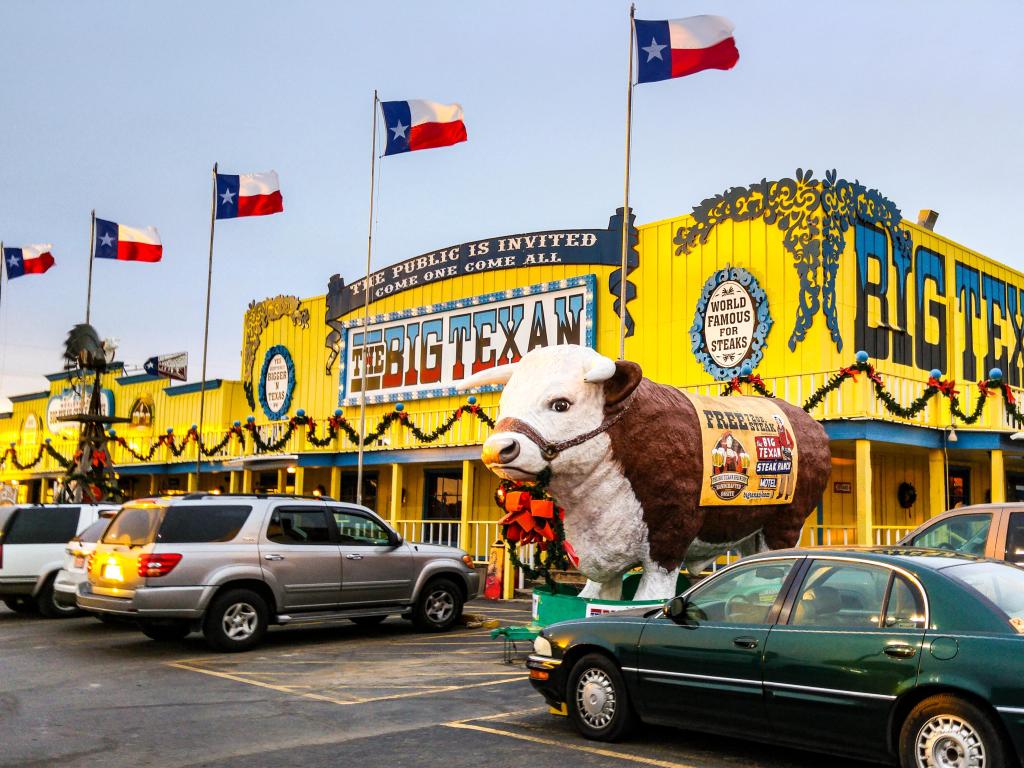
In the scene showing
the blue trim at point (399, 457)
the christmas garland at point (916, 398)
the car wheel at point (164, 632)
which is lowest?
the car wheel at point (164, 632)

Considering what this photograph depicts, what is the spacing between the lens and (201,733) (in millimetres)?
7125

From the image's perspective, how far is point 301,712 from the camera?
782cm

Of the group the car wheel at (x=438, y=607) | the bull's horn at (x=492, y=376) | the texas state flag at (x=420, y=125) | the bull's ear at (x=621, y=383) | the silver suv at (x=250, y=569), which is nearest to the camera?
the bull's ear at (x=621, y=383)

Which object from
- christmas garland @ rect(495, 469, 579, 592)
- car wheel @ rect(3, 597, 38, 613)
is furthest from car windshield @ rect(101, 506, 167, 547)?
car wheel @ rect(3, 597, 38, 613)

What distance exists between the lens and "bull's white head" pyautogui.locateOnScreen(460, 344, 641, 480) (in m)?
8.64

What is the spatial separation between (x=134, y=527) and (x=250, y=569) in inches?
56.1

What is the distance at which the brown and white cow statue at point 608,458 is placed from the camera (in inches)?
347

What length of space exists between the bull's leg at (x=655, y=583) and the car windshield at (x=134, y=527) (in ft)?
17.9

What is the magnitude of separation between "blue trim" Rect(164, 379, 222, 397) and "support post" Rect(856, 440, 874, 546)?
19310 millimetres

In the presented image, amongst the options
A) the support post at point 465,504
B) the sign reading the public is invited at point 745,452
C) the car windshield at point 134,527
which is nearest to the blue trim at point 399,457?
the support post at point 465,504

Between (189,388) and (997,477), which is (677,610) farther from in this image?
(189,388)

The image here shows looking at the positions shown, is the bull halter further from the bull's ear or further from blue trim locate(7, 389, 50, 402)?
blue trim locate(7, 389, 50, 402)

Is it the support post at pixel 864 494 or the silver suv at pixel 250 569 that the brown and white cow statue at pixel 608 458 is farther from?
the support post at pixel 864 494

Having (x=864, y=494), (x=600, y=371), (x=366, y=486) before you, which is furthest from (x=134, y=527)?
(x=366, y=486)
